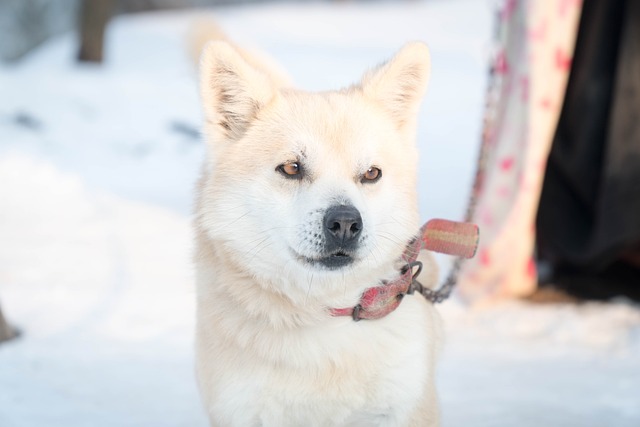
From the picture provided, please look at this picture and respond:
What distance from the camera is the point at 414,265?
8.11 ft

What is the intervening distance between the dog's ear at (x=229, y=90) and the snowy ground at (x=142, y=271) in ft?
4.19

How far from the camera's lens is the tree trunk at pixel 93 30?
8758 mm

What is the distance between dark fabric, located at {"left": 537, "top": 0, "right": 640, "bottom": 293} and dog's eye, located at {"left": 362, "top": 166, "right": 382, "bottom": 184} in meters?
2.43

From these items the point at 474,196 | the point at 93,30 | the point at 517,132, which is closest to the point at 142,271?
the point at 474,196

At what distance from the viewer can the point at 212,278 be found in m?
2.44

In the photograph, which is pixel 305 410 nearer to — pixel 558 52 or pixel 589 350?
pixel 589 350

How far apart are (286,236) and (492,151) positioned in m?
2.56

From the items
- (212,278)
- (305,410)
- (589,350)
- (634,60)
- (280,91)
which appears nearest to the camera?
(305,410)

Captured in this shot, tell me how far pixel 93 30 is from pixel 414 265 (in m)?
7.46

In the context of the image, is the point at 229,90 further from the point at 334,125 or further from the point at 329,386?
the point at 329,386

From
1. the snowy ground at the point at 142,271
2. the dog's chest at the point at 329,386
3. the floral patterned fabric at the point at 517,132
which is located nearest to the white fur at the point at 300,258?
the dog's chest at the point at 329,386

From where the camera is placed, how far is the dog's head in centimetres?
225

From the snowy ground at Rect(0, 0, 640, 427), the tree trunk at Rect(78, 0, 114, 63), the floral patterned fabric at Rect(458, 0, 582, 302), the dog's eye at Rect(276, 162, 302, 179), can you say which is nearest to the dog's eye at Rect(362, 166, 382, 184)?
the dog's eye at Rect(276, 162, 302, 179)

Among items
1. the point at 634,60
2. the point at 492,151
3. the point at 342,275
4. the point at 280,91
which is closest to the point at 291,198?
the point at 342,275
